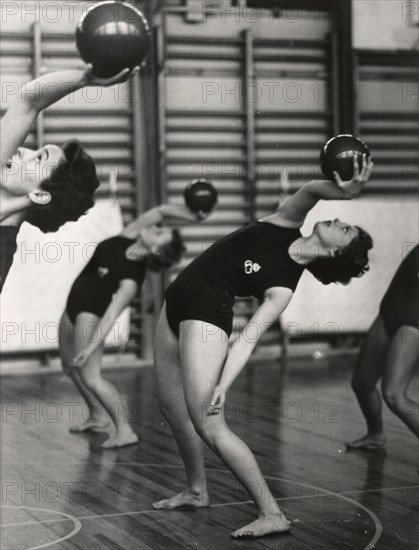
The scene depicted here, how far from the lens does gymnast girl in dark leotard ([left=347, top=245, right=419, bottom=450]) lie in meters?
4.13

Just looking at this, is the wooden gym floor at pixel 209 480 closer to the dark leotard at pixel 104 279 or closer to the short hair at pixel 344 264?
the dark leotard at pixel 104 279

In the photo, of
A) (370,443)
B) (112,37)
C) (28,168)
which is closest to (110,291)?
(370,443)

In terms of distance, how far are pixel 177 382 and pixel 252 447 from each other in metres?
1.38

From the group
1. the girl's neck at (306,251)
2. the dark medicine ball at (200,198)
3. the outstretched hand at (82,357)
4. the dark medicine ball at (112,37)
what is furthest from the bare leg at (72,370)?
the dark medicine ball at (112,37)

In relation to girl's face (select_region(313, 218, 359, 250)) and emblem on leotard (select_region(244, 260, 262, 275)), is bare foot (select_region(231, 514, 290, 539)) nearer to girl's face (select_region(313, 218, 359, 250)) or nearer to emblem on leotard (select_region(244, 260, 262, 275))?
emblem on leotard (select_region(244, 260, 262, 275))

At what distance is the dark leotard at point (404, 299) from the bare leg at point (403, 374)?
65 mm

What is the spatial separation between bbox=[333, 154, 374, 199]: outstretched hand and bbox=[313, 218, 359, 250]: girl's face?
0.20 m

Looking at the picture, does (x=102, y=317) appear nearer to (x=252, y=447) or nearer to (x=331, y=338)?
(x=252, y=447)

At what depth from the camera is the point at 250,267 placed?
3.23 metres

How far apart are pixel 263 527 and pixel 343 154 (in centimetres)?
124

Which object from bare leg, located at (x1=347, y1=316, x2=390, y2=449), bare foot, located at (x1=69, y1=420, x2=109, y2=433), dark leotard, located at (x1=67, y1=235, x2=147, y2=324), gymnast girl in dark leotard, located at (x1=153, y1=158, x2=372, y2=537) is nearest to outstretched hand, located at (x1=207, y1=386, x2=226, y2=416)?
gymnast girl in dark leotard, located at (x1=153, y1=158, x2=372, y2=537)

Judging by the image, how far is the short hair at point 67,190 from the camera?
88.9 inches

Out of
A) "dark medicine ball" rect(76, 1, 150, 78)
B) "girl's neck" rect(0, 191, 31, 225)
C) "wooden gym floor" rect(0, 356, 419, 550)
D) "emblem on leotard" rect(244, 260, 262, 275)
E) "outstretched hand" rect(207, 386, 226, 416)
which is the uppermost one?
"dark medicine ball" rect(76, 1, 150, 78)

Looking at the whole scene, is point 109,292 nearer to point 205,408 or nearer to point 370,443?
point 370,443
